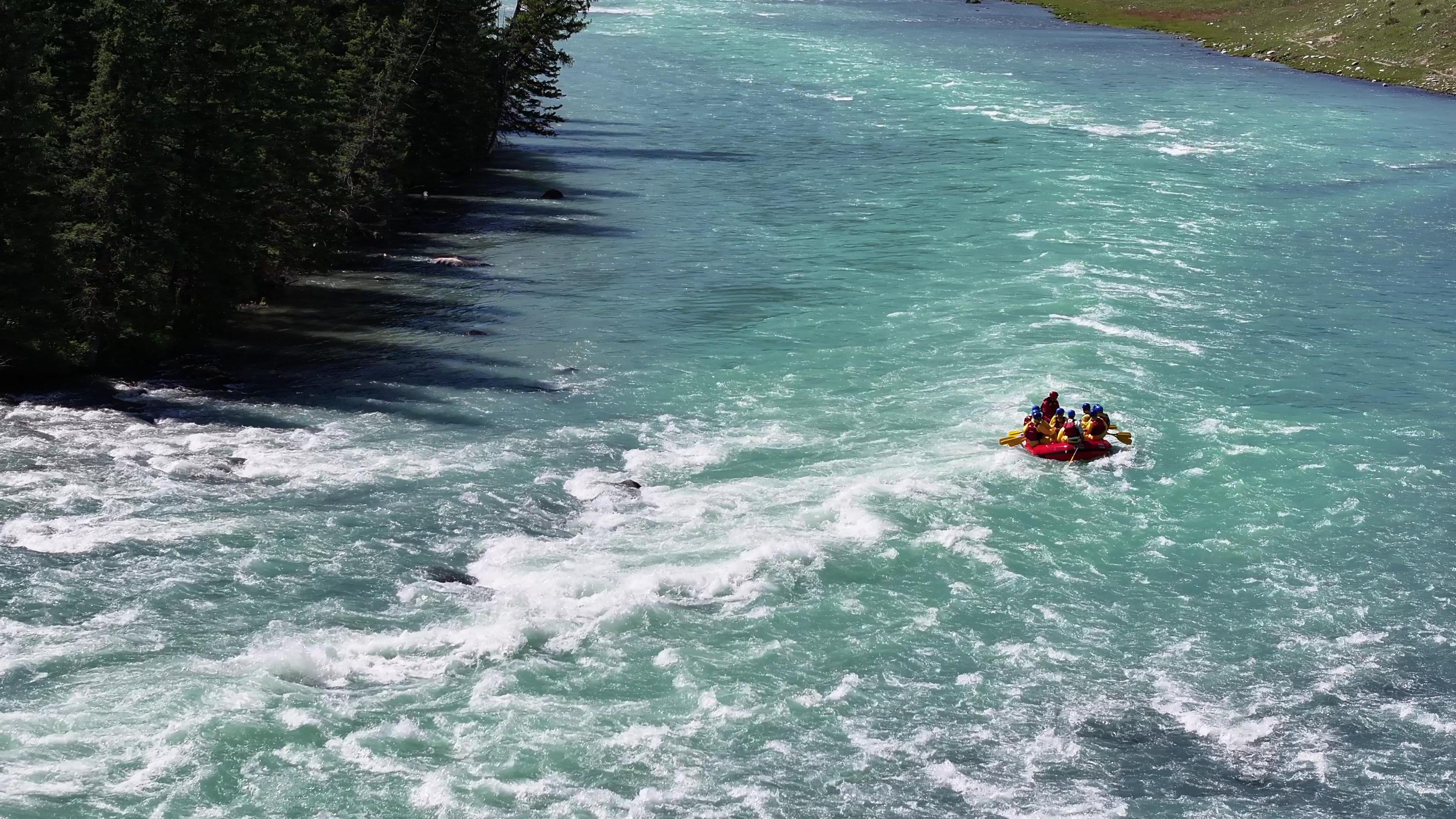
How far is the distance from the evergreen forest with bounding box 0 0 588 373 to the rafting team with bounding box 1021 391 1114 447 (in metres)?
28.0

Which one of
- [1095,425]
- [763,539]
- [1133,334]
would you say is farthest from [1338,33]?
[763,539]

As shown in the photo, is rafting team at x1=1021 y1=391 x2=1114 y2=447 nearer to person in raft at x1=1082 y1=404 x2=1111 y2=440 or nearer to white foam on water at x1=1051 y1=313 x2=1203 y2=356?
person in raft at x1=1082 y1=404 x2=1111 y2=440

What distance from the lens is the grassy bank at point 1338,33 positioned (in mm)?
119000

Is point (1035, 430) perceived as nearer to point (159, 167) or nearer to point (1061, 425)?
point (1061, 425)

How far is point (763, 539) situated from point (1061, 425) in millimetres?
10685

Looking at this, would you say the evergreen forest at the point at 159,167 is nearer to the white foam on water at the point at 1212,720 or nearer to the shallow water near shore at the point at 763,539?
the shallow water near shore at the point at 763,539

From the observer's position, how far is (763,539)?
35.3 m

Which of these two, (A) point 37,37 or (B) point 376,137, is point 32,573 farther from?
(B) point 376,137

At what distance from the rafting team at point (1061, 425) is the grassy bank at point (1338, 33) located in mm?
88628

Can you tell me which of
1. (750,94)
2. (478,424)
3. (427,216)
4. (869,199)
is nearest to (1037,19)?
(750,94)

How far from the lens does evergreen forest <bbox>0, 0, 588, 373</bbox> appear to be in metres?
41.6

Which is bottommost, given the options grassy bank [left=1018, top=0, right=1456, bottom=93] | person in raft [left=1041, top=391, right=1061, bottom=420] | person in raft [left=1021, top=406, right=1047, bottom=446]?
person in raft [left=1021, top=406, right=1047, bottom=446]

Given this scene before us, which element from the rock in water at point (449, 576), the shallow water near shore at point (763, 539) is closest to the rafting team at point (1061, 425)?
the shallow water near shore at point (763, 539)

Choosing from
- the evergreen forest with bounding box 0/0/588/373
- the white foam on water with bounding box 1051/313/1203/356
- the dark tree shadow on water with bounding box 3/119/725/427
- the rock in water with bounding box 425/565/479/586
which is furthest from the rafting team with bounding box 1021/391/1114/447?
the evergreen forest with bounding box 0/0/588/373
